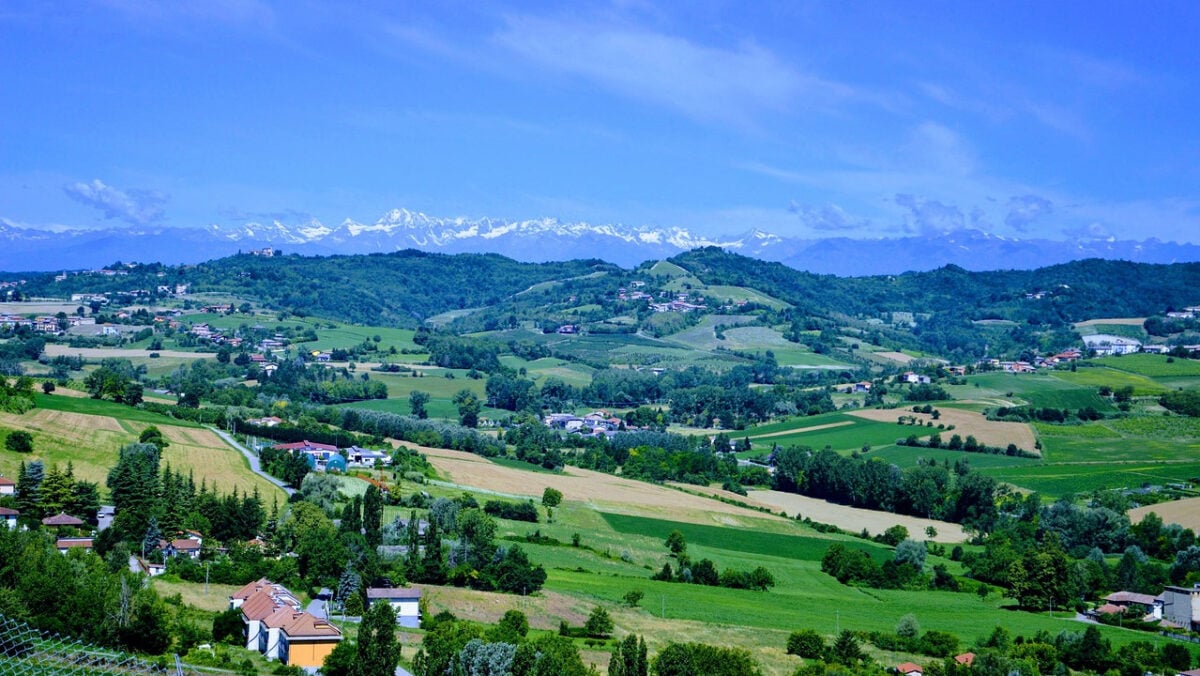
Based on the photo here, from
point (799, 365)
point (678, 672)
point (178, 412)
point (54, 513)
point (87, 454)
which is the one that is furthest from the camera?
point (799, 365)

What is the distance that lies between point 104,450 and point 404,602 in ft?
80.8

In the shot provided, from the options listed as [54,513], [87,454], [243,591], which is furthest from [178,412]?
[243,591]

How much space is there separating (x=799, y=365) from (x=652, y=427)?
146 ft

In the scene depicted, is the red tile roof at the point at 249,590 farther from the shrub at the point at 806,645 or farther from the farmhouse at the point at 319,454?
the farmhouse at the point at 319,454

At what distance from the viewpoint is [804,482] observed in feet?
271

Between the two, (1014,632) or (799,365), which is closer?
(1014,632)

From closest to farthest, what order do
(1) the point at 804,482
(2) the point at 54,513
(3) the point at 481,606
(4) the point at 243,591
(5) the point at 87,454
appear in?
(4) the point at 243,591, (3) the point at 481,606, (2) the point at 54,513, (5) the point at 87,454, (1) the point at 804,482

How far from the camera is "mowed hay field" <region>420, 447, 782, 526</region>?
222 feet

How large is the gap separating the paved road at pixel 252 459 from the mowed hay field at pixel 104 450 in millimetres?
510

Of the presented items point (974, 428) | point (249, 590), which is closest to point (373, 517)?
point (249, 590)

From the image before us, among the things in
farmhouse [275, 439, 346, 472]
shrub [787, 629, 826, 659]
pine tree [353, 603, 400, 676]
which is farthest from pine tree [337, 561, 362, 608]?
farmhouse [275, 439, 346, 472]

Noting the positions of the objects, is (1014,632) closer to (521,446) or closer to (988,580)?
(988,580)

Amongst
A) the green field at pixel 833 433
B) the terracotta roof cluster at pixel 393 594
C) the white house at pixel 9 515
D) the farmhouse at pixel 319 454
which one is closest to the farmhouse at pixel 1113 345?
the green field at pixel 833 433

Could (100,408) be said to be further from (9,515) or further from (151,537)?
(151,537)
